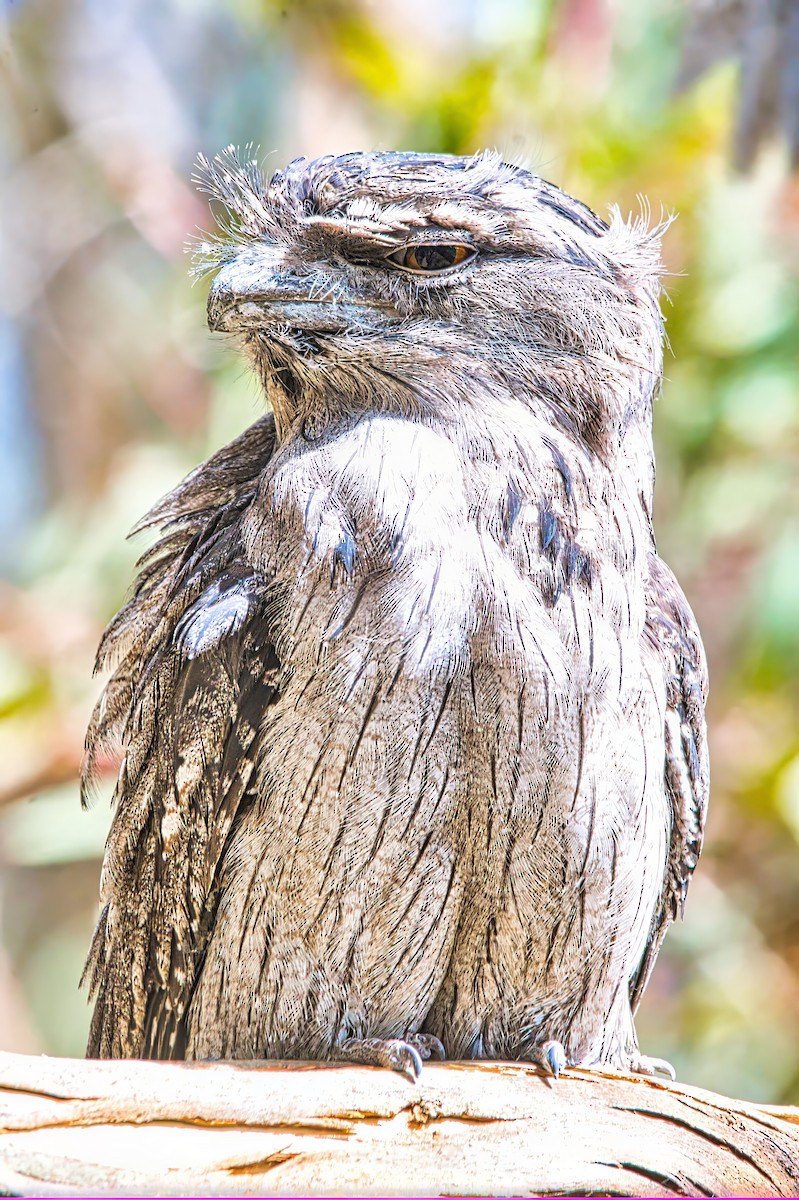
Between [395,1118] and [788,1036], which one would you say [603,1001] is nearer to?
[395,1118]

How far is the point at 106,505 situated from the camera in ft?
13.6

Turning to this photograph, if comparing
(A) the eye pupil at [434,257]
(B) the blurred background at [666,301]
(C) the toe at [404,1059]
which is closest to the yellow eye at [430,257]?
(A) the eye pupil at [434,257]

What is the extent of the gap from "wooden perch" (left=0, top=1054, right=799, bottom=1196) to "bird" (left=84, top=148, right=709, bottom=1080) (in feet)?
0.43

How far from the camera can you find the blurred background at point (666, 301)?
385cm

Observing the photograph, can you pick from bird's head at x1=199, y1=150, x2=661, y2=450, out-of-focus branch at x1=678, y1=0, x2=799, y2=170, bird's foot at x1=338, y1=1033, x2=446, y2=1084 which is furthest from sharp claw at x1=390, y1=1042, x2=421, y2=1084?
out-of-focus branch at x1=678, y1=0, x2=799, y2=170

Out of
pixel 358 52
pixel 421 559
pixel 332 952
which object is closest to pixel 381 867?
pixel 332 952

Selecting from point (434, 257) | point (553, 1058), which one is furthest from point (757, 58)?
point (553, 1058)

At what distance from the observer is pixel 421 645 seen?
179 cm

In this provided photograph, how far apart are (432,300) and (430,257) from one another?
7cm

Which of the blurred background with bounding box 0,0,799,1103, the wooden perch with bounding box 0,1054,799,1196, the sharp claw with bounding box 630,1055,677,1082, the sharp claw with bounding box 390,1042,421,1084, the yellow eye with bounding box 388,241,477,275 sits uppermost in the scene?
the blurred background with bounding box 0,0,799,1103

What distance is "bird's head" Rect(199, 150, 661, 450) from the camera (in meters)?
1.85

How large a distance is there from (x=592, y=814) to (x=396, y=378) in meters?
0.75

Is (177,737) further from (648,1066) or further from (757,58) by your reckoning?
(757,58)

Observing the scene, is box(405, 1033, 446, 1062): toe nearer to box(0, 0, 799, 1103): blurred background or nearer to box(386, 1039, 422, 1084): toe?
box(386, 1039, 422, 1084): toe
